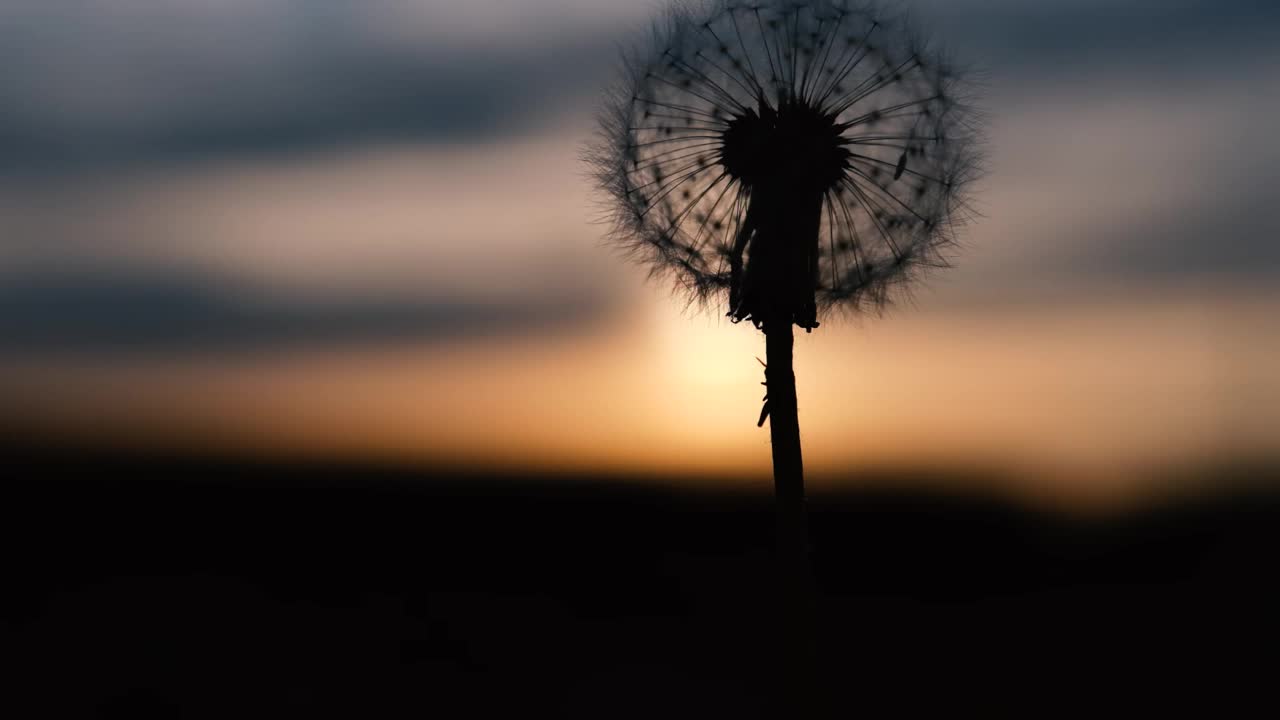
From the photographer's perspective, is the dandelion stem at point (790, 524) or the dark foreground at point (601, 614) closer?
the dandelion stem at point (790, 524)

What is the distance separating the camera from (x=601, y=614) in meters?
45.3

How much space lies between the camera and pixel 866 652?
3634cm

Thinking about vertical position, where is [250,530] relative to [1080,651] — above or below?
above

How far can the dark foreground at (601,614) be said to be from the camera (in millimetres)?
32719

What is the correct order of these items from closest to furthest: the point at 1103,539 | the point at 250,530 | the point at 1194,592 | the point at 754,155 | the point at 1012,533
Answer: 1. the point at 754,155
2. the point at 1194,592
3. the point at 1103,539
4. the point at 1012,533
5. the point at 250,530

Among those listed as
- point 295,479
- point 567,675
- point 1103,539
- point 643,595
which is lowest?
point 567,675

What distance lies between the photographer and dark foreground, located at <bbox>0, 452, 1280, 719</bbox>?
1288 inches

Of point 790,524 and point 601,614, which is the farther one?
point 601,614

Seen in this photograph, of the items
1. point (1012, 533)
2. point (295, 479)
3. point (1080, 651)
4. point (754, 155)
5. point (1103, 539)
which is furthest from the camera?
point (295, 479)

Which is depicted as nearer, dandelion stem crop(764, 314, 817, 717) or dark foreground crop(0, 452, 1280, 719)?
dandelion stem crop(764, 314, 817, 717)

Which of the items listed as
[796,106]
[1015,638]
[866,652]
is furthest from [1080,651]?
[796,106]

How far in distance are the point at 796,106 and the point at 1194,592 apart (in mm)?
38486

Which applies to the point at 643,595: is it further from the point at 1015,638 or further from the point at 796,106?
the point at 796,106

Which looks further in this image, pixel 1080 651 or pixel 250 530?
pixel 250 530
